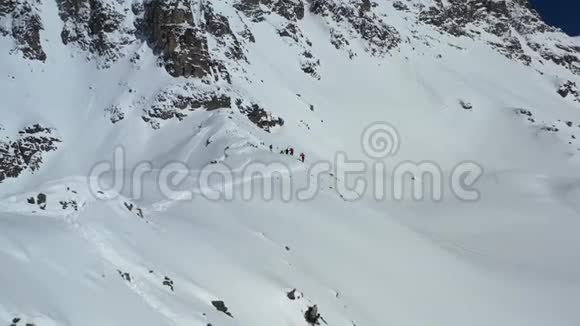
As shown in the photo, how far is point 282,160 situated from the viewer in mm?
38969

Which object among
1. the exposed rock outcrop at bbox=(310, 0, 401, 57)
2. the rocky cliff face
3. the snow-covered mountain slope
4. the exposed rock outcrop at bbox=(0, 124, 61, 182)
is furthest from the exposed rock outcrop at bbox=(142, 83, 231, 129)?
the exposed rock outcrop at bbox=(310, 0, 401, 57)

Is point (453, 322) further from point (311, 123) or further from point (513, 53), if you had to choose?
point (513, 53)

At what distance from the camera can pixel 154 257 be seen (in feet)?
51.9

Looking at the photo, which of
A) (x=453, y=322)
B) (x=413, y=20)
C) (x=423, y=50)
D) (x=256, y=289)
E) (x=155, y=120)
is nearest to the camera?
(x=256, y=289)

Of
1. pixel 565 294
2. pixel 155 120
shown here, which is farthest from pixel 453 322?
pixel 155 120

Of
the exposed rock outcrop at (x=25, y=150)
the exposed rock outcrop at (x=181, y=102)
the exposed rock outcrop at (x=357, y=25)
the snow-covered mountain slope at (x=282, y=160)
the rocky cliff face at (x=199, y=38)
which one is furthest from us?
the exposed rock outcrop at (x=357, y=25)

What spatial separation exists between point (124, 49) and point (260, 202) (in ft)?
115

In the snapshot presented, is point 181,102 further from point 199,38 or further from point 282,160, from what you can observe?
point 282,160

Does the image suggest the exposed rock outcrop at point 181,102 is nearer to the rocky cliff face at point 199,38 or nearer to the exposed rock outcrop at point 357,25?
the rocky cliff face at point 199,38

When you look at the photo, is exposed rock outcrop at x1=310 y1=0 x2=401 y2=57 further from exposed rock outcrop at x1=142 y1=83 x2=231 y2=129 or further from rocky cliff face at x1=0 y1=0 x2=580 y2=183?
exposed rock outcrop at x1=142 y1=83 x2=231 y2=129

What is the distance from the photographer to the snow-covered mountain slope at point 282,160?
1527 cm

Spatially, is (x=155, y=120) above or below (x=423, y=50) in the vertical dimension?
below

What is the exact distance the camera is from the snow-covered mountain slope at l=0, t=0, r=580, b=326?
601 inches

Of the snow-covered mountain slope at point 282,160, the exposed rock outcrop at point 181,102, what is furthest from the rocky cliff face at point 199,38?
the snow-covered mountain slope at point 282,160
